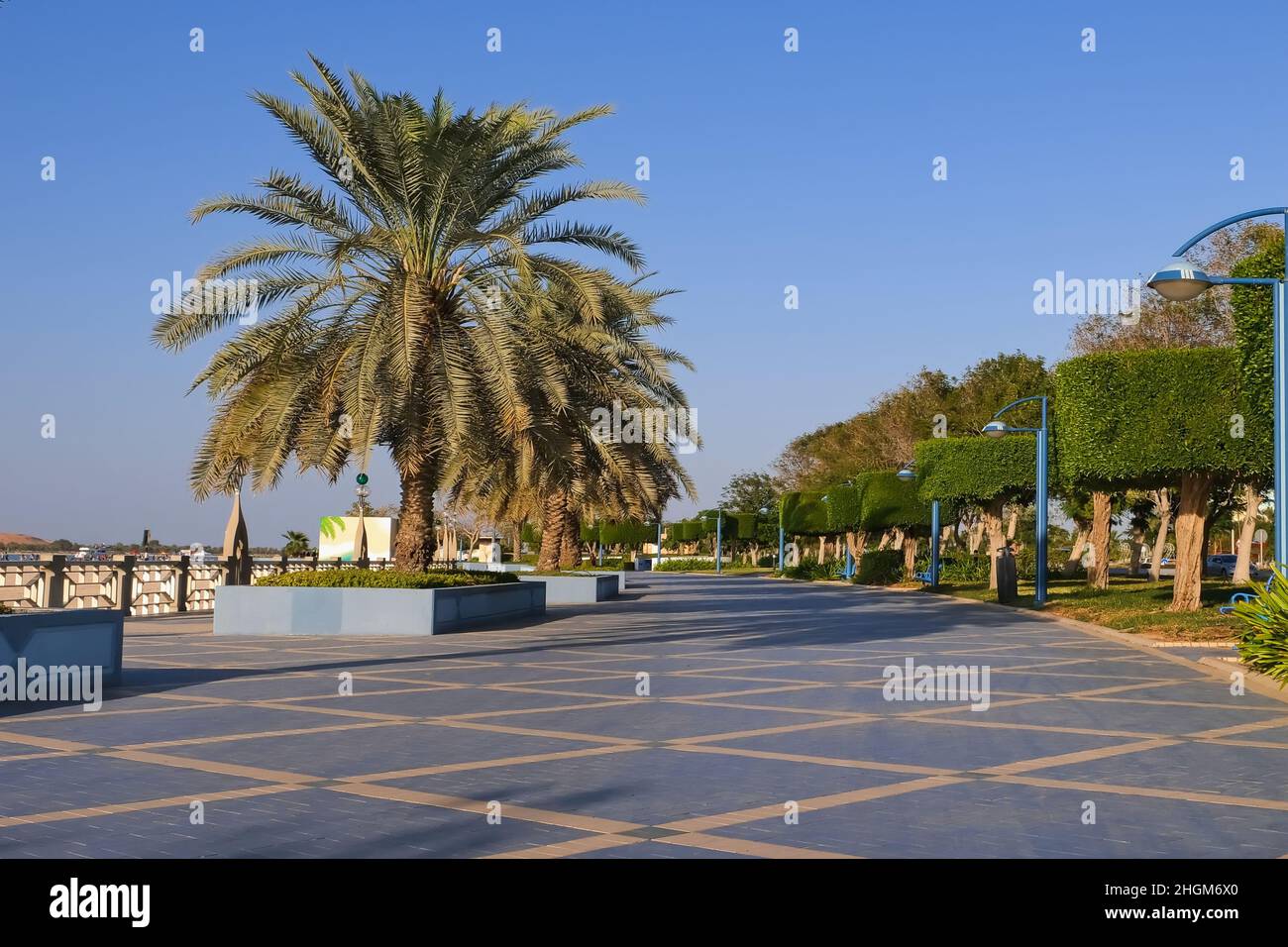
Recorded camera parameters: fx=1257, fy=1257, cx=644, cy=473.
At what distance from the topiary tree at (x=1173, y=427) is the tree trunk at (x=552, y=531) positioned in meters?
13.3

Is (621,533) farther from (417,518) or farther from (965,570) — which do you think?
(417,518)

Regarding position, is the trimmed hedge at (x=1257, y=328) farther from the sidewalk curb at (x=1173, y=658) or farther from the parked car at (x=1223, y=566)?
the parked car at (x=1223, y=566)

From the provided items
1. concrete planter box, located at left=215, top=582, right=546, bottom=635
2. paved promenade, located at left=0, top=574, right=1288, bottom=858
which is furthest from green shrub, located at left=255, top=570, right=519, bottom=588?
paved promenade, located at left=0, top=574, right=1288, bottom=858

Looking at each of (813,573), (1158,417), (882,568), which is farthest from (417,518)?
(813,573)

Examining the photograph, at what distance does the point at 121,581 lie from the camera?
2484 cm

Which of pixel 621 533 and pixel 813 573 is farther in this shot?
pixel 621 533

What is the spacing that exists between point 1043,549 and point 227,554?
20046 millimetres

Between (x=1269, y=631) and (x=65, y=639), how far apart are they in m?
12.7

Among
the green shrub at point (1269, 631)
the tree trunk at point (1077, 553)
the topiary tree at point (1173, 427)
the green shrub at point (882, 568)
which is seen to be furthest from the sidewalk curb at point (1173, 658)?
the tree trunk at point (1077, 553)

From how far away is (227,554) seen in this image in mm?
29031

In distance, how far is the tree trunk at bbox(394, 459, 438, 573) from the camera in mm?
21875

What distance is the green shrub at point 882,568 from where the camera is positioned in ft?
172

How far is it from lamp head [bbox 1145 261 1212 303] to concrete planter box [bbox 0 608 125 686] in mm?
11992

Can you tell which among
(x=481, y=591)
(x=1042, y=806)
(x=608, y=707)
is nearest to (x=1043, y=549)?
(x=481, y=591)
